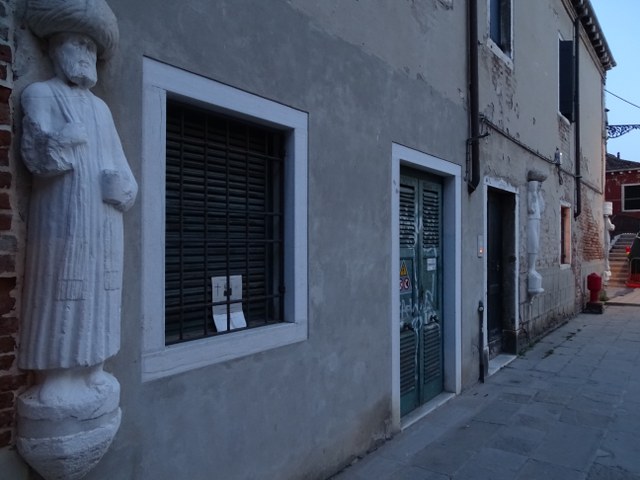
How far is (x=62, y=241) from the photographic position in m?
Answer: 1.88

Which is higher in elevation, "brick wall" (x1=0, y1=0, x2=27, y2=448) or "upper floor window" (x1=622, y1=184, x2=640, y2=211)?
"upper floor window" (x1=622, y1=184, x2=640, y2=211)

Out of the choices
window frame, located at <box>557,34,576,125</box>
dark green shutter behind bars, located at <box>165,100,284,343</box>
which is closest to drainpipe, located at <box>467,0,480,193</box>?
dark green shutter behind bars, located at <box>165,100,284,343</box>

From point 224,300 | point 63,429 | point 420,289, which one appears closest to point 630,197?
point 420,289

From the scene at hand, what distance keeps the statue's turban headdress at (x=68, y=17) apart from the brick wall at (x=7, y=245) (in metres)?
0.09

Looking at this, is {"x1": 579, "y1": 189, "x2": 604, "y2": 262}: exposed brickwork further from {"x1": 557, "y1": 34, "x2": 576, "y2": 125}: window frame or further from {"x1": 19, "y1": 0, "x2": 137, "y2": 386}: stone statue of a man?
{"x1": 19, "y1": 0, "x2": 137, "y2": 386}: stone statue of a man

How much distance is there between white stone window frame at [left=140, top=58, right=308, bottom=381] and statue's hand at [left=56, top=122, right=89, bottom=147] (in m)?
0.46

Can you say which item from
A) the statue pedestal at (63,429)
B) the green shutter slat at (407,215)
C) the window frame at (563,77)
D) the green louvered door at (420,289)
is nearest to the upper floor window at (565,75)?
the window frame at (563,77)

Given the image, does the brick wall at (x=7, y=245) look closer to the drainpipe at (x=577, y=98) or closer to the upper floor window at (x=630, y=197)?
the drainpipe at (x=577, y=98)

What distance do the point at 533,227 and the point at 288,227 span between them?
5885 mm

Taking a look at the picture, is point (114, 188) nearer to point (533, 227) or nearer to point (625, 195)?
point (533, 227)

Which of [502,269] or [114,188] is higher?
[114,188]

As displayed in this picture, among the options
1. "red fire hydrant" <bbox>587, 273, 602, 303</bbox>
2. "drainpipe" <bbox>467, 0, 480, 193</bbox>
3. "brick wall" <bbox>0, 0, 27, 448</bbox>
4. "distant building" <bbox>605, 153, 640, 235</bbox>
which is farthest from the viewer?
"distant building" <bbox>605, 153, 640, 235</bbox>

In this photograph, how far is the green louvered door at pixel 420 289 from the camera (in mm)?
4777

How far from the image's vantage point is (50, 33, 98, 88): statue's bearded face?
1.96m
